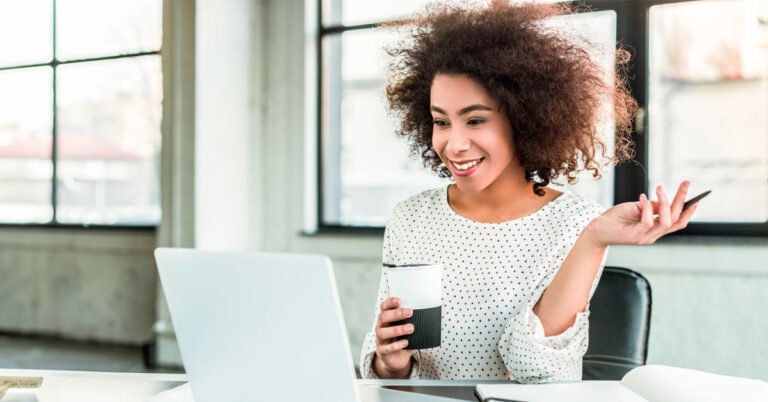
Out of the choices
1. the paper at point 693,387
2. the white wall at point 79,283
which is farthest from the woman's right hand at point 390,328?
the white wall at point 79,283

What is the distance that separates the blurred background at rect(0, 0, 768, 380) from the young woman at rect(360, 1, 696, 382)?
11 centimetres

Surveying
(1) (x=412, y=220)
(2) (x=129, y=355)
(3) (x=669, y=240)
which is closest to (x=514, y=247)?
(1) (x=412, y=220)

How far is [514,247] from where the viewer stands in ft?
4.15

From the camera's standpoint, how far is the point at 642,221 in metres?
0.89

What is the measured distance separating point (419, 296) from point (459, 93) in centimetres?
48

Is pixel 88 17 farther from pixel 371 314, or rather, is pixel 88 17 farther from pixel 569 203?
pixel 569 203

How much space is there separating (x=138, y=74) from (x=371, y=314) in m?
2.13

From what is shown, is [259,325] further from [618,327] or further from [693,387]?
[618,327]

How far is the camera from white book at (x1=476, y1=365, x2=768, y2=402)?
0.79 m

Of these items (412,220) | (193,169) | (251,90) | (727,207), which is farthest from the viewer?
(251,90)

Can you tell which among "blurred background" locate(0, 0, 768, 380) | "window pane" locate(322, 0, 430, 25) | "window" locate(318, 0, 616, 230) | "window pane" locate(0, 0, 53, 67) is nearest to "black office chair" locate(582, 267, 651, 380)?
"blurred background" locate(0, 0, 768, 380)

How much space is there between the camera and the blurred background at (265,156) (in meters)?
2.67

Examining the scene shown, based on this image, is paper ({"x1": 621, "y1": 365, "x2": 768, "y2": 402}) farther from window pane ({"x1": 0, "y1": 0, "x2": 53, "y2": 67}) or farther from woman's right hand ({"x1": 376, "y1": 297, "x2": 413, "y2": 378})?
window pane ({"x1": 0, "y1": 0, "x2": 53, "y2": 67})

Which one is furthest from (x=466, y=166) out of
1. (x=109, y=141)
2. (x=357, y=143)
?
(x=109, y=141)
